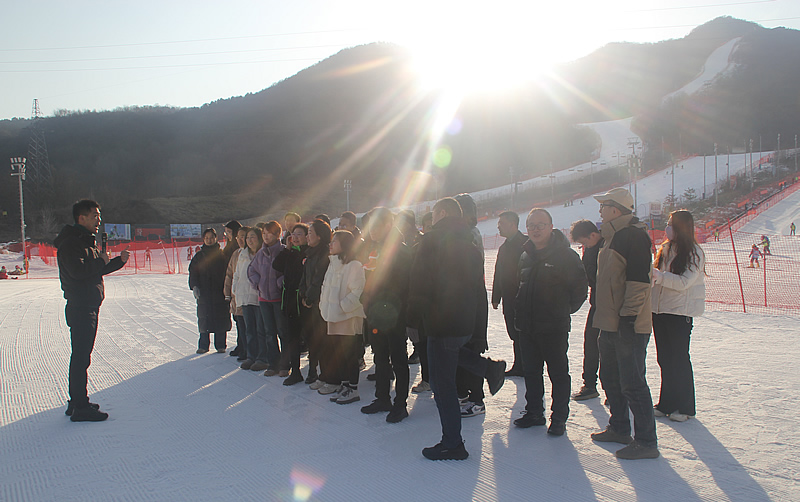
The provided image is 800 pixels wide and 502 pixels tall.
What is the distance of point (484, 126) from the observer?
9331 centimetres

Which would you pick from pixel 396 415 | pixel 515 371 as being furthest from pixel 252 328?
pixel 515 371

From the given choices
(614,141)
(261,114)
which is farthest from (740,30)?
(261,114)

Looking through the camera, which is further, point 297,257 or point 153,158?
point 153,158

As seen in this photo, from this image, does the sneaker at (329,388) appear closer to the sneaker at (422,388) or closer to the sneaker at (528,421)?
the sneaker at (422,388)

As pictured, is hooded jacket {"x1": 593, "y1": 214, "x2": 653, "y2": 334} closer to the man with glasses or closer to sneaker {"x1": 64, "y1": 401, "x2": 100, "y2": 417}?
the man with glasses

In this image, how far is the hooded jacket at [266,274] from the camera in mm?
5891

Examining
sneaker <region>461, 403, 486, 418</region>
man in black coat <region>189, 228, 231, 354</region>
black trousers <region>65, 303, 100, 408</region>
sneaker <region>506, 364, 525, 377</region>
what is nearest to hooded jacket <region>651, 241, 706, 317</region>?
sneaker <region>461, 403, 486, 418</region>

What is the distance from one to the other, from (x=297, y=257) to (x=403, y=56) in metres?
123

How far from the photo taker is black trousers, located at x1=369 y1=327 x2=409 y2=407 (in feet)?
14.8

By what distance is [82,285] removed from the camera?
431 centimetres

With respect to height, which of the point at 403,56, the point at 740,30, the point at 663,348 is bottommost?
the point at 663,348

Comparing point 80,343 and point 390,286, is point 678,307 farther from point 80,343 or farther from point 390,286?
point 80,343

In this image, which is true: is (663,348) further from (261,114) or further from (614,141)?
(261,114)

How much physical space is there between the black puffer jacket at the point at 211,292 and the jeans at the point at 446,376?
4403 millimetres
